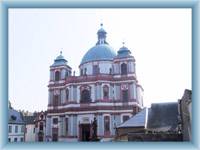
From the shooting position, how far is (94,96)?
25.8 m

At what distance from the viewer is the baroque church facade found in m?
25.0

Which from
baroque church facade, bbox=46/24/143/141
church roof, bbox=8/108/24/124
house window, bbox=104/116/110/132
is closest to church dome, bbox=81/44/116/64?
baroque church facade, bbox=46/24/143/141

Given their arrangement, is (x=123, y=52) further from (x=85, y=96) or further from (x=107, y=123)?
(x=107, y=123)

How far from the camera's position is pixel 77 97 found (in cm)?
2627

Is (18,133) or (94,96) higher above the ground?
(94,96)

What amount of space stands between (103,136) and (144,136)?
1115 cm

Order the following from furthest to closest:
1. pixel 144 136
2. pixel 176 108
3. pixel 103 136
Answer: pixel 103 136 → pixel 176 108 → pixel 144 136

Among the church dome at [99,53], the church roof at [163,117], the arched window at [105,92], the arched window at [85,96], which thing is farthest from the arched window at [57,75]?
the church roof at [163,117]

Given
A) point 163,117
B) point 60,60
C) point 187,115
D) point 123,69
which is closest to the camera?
point 187,115

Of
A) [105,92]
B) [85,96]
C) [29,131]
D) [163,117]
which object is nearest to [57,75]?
[85,96]
